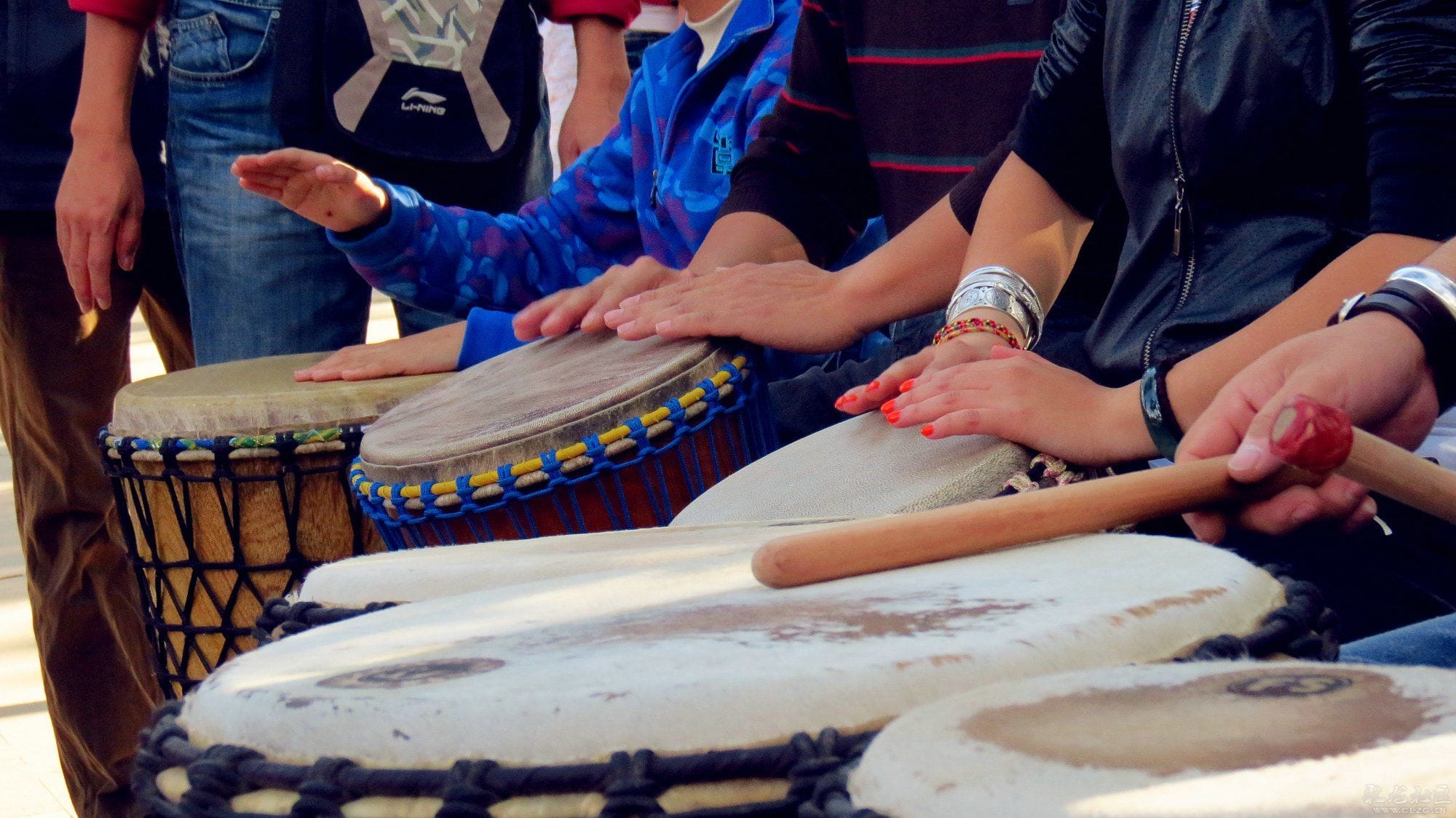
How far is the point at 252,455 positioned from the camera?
162cm

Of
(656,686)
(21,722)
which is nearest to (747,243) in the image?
(656,686)

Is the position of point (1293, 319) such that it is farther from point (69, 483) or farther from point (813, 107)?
point (69, 483)

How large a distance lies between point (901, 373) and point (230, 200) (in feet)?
4.39

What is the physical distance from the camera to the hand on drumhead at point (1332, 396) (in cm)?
82

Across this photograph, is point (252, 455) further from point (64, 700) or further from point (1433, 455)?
point (1433, 455)

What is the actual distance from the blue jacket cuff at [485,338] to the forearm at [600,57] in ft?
3.05

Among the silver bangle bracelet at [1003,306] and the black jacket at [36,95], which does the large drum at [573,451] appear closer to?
the silver bangle bracelet at [1003,306]

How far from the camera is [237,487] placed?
1.65 m

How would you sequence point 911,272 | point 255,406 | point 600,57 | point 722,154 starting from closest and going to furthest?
1. point 911,272
2. point 255,406
3. point 722,154
4. point 600,57

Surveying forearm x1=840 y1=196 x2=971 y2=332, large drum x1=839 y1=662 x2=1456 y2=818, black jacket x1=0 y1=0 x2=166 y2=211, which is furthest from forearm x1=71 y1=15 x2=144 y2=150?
large drum x1=839 y1=662 x2=1456 y2=818

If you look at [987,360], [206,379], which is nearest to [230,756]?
[987,360]

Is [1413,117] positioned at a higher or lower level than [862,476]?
higher

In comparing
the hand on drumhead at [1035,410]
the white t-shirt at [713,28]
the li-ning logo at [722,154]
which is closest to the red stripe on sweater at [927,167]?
the li-ning logo at [722,154]

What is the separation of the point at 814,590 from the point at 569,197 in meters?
1.59
